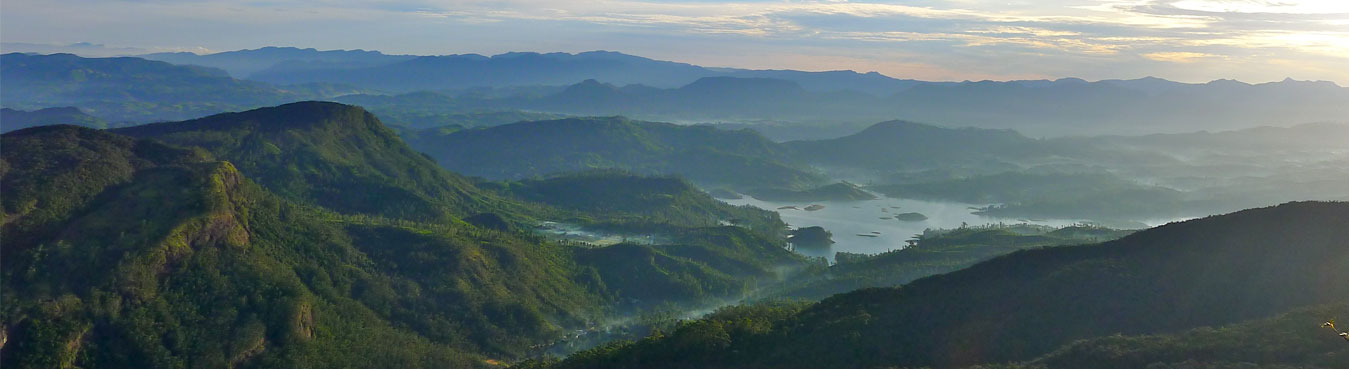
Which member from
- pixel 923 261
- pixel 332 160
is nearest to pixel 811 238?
pixel 923 261

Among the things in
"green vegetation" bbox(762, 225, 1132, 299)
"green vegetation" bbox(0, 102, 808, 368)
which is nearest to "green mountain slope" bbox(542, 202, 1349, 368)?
"green vegetation" bbox(0, 102, 808, 368)

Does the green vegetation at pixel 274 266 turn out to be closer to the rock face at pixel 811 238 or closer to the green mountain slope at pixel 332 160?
the green mountain slope at pixel 332 160

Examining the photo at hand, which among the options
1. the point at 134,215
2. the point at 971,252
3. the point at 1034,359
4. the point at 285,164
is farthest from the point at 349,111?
the point at 1034,359

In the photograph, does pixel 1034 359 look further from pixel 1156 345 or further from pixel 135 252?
pixel 135 252

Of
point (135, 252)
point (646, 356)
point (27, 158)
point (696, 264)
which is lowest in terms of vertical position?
point (696, 264)

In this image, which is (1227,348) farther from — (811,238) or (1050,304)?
(811,238)

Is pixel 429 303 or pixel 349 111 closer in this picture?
pixel 429 303

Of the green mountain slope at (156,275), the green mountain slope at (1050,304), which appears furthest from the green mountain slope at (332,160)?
the green mountain slope at (1050,304)
